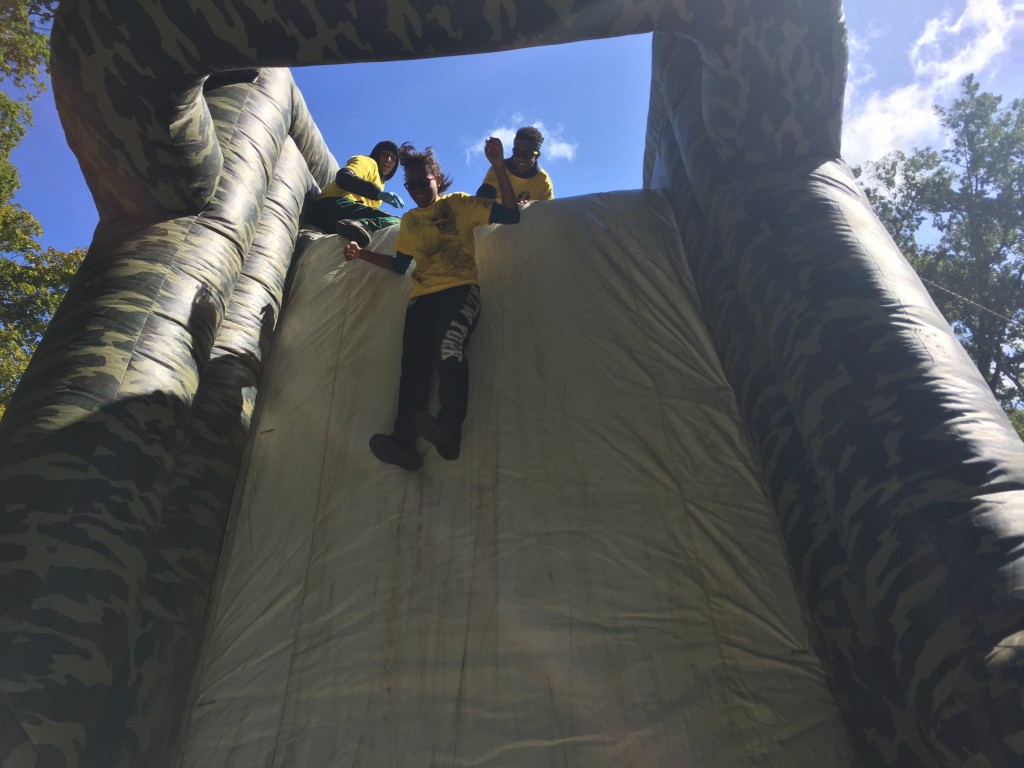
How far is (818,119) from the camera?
90.7 inches

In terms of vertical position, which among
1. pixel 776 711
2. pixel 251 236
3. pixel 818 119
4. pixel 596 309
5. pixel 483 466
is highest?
pixel 251 236

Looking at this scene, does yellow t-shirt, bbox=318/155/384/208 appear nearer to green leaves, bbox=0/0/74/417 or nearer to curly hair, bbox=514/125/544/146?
curly hair, bbox=514/125/544/146

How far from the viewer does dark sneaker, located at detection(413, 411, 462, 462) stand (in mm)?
2277

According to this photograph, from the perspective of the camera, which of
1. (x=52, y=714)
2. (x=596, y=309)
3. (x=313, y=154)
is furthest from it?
(x=313, y=154)

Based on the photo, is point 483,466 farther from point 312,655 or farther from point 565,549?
point 312,655

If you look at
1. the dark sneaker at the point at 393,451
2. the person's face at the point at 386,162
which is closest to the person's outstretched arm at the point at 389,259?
the dark sneaker at the point at 393,451

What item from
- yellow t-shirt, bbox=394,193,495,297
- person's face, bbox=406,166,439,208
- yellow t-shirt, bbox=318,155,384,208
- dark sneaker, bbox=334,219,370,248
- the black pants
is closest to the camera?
the black pants

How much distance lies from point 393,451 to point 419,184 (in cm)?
122

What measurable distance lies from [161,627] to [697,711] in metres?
1.50

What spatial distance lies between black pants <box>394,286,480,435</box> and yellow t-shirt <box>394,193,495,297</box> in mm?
58

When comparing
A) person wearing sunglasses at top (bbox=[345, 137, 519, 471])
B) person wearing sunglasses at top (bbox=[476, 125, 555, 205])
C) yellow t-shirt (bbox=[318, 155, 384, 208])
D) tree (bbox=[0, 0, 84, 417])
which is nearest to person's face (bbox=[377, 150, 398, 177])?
yellow t-shirt (bbox=[318, 155, 384, 208])

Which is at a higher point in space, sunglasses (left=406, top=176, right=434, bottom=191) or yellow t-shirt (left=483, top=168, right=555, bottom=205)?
yellow t-shirt (left=483, top=168, right=555, bottom=205)

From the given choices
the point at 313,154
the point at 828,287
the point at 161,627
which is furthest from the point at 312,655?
the point at 313,154

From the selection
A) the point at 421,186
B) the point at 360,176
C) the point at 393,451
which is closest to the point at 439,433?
the point at 393,451
